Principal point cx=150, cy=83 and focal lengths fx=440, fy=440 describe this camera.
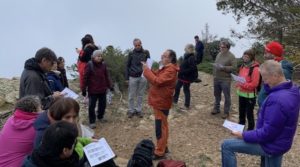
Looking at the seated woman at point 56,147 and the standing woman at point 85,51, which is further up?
the standing woman at point 85,51

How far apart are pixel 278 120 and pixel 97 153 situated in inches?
76.2

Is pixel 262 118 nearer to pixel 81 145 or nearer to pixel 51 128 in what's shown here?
pixel 81 145

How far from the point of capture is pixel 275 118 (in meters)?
4.54

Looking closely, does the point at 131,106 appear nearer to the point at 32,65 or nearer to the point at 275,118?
the point at 32,65

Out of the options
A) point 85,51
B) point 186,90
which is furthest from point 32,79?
point 186,90

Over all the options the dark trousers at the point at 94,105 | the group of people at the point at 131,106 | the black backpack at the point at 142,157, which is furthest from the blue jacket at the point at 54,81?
the black backpack at the point at 142,157

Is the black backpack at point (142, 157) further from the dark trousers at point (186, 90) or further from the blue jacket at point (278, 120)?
the dark trousers at point (186, 90)

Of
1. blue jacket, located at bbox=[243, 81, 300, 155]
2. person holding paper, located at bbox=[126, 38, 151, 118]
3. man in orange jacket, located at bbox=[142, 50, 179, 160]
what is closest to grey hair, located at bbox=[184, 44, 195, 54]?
person holding paper, located at bbox=[126, 38, 151, 118]

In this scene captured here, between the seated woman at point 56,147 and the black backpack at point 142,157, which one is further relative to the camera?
the black backpack at point 142,157

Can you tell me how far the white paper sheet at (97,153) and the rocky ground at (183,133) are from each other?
3103mm

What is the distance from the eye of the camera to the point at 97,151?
3840mm

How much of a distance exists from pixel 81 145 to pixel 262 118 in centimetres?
209

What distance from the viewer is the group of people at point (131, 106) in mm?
3498

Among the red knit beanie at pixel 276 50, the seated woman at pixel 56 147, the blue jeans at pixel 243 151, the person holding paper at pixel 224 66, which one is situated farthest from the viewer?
the person holding paper at pixel 224 66
